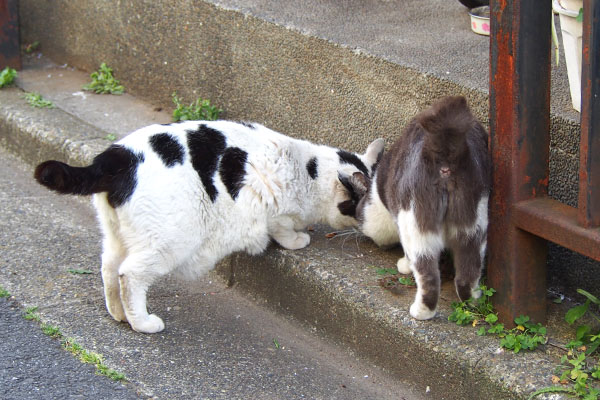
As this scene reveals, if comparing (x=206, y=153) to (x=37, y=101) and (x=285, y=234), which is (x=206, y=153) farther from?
(x=37, y=101)

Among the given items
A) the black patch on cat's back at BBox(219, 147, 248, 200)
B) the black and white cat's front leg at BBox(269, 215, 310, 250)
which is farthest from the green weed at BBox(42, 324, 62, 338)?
the black and white cat's front leg at BBox(269, 215, 310, 250)

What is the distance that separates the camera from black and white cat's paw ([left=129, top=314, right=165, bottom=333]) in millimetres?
3660

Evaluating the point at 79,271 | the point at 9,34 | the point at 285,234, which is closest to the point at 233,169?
the point at 285,234

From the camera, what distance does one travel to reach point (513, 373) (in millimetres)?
2973

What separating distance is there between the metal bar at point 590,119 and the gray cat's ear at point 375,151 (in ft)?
4.99

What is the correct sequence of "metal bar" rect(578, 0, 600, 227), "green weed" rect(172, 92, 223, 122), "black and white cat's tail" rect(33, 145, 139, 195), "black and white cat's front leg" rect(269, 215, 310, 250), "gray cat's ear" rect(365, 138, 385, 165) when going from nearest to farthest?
"metal bar" rect(578, 0, 600, 227)
"black and white cat's tail" rect(33, 145, 139, 195)
"black and white cat's front leg" rect(269, 215, 310, 250)
"gray cat's ear" rect(365, 138, 385, 165)
"green weed" rect(172, 92, 223, 122)

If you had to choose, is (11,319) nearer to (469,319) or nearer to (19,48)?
(469,319)

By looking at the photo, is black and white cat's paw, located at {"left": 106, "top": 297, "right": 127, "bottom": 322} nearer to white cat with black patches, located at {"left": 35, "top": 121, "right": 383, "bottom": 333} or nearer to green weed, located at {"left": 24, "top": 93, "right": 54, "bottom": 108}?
white cat with black patches, located at {"left": 35, "top": 121, "right": 383, "bottom": 333}

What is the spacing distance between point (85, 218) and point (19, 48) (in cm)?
240

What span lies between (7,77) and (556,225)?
4.81 metres

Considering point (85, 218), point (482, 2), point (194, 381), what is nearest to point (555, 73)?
point (482, 2)

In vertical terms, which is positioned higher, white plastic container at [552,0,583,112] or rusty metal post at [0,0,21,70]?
white plastic container at [552,0,583,112]

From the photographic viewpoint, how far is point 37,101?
5.96m

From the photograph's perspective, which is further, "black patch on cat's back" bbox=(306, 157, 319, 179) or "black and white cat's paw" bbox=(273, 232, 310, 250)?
"black patch on cat's back" bbox=(306, 157, 319, 179)
